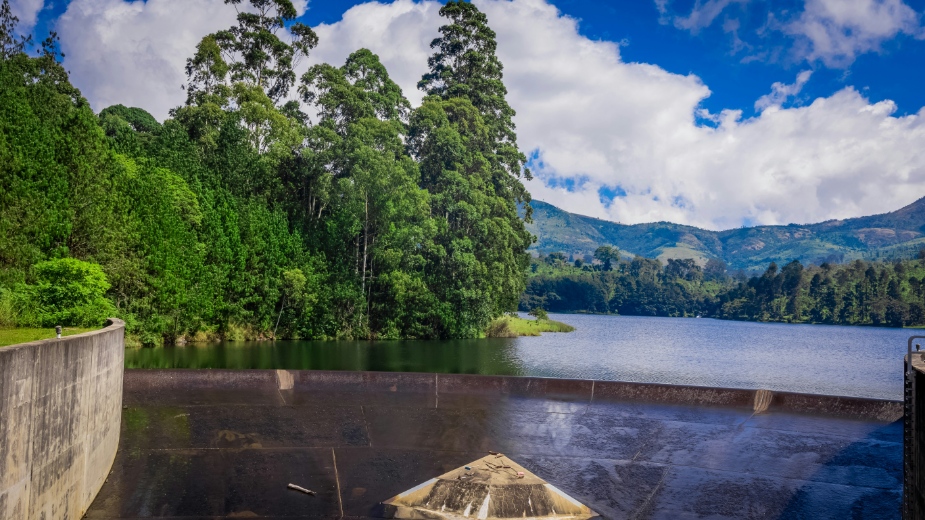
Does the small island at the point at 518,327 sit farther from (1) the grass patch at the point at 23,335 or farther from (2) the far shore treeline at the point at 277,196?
(1) the grass patch at the point at 23,335

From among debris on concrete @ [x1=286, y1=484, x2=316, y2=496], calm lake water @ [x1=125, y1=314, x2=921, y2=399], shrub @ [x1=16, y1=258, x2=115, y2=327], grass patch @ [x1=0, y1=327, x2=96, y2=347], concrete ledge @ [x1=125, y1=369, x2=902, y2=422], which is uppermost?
shrub @ [x1=16, y1=258, x2=115, y2=327]

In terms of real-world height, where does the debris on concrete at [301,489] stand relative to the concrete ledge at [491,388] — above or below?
below

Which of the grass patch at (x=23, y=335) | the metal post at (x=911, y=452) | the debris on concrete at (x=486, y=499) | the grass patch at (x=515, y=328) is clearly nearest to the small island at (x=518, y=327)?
the grass patch at (x=515, y=328)

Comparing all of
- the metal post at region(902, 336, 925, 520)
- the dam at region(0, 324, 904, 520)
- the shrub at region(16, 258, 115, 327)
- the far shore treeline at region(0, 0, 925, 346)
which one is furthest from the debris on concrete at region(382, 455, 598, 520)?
the far shore treeline at region(0, 0, 925, 346)

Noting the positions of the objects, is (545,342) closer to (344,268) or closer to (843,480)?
(344,268)

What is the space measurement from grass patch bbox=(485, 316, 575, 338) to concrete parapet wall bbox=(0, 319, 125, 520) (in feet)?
160

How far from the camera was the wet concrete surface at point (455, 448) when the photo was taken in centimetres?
995

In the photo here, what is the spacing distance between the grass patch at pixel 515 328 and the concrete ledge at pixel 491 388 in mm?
41005

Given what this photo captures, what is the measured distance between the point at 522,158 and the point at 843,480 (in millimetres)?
51718

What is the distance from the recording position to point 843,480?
11.3 metres

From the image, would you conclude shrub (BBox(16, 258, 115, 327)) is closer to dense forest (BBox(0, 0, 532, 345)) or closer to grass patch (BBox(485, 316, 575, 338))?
dense forest (BBox(0, 0, 532, 345))

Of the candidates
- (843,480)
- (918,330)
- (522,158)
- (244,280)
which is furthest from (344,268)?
(918,330)

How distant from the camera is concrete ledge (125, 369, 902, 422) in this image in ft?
51.0

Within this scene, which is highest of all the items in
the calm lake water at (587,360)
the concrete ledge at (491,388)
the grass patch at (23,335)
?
the grass patch at (23,335)
